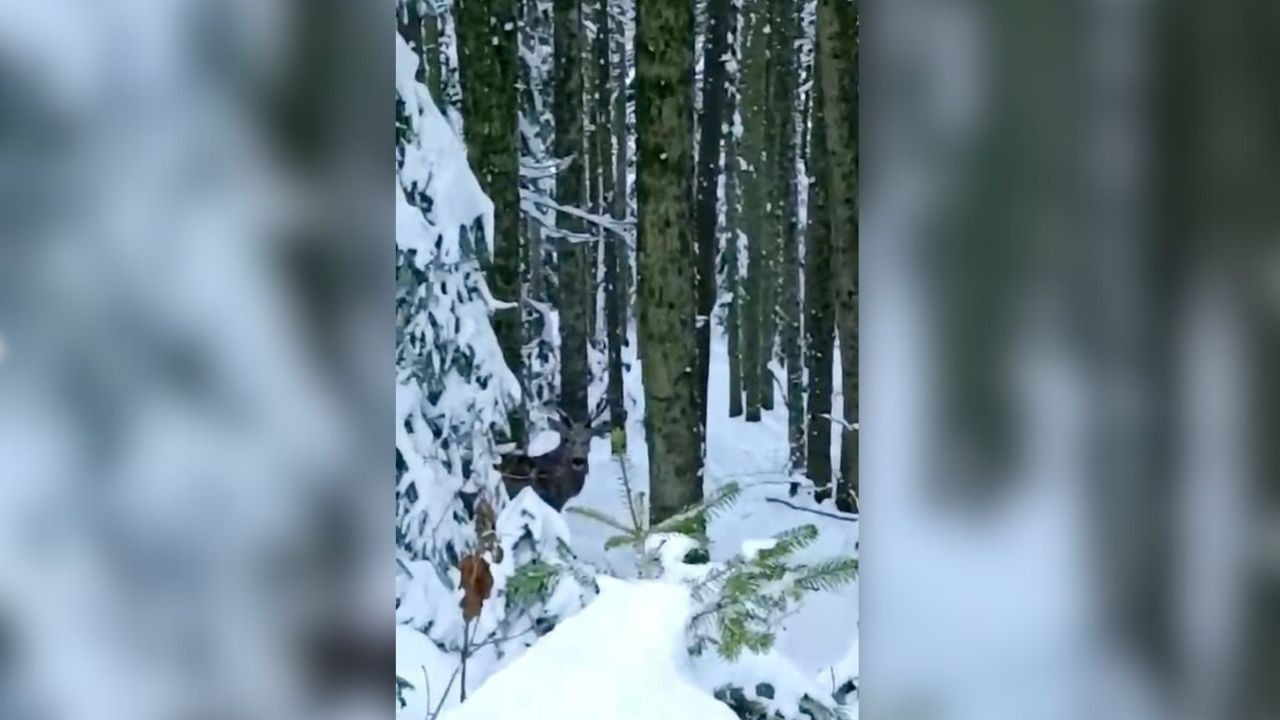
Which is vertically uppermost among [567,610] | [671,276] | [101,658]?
[671,276]

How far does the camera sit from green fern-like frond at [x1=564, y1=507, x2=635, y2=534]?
56.6 inches

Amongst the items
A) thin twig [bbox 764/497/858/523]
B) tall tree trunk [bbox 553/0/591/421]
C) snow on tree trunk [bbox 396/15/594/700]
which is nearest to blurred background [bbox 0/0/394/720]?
snow on tree trunk [bbox 396/15/594/700]

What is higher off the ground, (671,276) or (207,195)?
(207,195)

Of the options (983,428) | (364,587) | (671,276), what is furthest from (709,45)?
(364,587)

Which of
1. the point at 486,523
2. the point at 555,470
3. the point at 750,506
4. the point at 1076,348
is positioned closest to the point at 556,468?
the point at 555,470

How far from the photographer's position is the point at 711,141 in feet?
4.79

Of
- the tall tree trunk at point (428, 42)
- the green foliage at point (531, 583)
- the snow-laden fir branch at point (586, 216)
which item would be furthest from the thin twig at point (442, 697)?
the tall tree trunk at point (428, 42)

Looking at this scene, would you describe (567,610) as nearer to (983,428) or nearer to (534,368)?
(534,368)

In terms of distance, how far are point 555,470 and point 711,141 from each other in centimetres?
47

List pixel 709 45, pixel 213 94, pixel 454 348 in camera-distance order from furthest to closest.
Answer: pixel 709 45 < pixel 454 348 < pixel 213 94

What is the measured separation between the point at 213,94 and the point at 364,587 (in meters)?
0.42

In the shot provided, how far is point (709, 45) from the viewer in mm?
1455

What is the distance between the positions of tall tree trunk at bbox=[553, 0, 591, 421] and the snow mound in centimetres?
26

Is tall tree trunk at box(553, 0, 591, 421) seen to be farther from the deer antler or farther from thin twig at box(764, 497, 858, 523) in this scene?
thin twig at box(764, 497, 858, 523)
